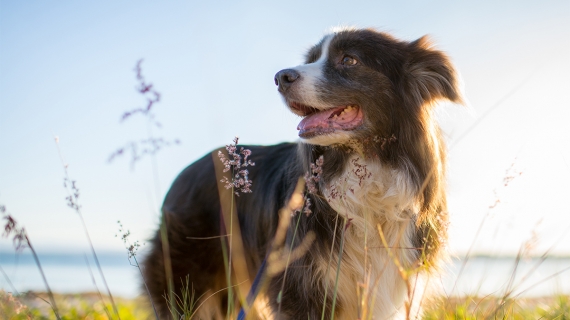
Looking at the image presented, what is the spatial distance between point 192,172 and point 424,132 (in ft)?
6.83

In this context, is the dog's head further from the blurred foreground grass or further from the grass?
the blurred foreground grass

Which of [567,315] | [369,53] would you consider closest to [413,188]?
[369,53]

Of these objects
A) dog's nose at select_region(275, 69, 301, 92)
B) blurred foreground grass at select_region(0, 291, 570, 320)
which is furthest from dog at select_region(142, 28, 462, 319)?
blurred foreground grass at select_region(0, 291, 570, 320)

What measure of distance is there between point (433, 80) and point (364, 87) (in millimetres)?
485

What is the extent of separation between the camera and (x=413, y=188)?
305 centimetres

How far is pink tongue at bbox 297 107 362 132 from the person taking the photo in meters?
3.03

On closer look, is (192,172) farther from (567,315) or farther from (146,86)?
(567,315)

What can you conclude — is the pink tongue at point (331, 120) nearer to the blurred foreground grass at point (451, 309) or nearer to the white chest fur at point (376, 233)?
the white chest fur at point (376, 233)

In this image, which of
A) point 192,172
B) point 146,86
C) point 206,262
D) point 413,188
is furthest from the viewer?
point 192,172

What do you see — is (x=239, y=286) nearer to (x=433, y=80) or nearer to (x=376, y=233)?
(x=376, y=233)

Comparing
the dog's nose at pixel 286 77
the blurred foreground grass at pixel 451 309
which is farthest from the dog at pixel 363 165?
the blurred foreground grass at pixel 451 309

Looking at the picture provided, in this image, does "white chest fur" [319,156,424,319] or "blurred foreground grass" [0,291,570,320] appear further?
"white chest fur" [319,156,424,319]

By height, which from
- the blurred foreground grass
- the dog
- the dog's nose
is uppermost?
the dog's nose

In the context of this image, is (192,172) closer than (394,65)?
No
